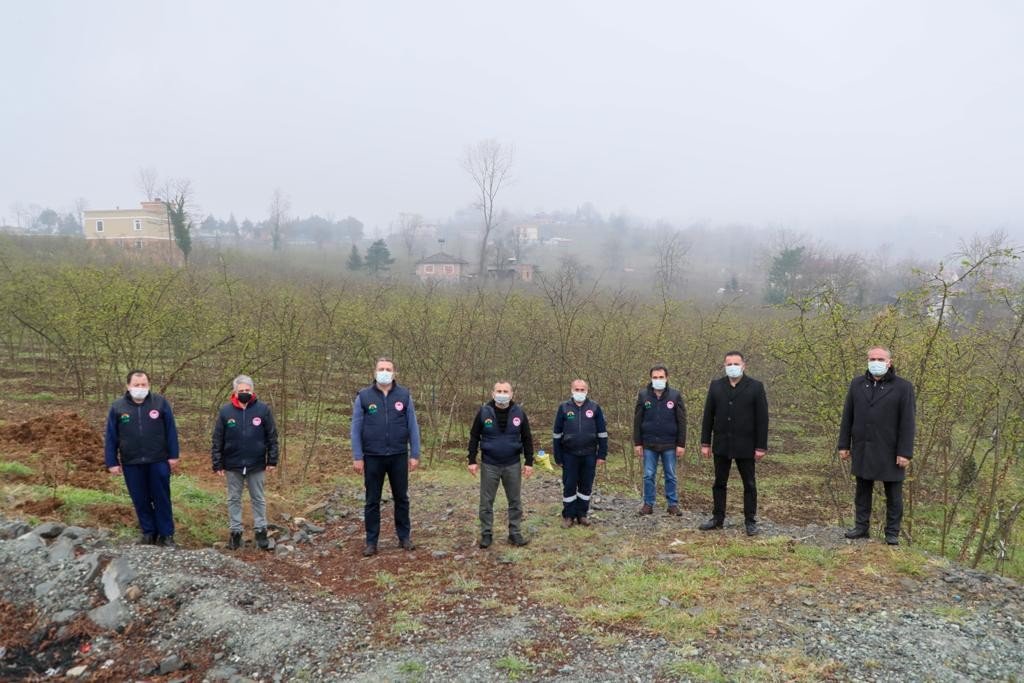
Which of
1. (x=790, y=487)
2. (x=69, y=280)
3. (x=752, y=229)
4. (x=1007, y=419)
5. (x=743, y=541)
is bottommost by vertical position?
(x=790, y=487)

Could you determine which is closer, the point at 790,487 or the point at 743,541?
the point at 743,541

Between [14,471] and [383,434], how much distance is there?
Answer: 542 centimetres

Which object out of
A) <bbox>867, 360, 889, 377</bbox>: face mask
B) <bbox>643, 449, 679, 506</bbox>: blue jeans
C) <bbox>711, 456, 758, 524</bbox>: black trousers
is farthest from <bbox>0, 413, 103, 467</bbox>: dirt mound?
<bbox>867, 360, 889, 377</bbox>: face mask

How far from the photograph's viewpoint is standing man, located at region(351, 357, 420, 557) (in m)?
6.24

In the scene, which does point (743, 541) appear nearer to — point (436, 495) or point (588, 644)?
point (588, 644)

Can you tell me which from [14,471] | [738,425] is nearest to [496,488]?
[738,425]

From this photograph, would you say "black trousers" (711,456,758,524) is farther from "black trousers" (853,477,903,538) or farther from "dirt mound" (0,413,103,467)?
"dirt mound" (0,413,103,467)

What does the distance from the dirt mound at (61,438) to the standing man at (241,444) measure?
13.6 feet

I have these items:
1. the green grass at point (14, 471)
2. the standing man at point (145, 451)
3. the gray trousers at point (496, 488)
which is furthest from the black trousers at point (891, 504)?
the green grass at point (14, 471)

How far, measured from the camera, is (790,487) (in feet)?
44.0

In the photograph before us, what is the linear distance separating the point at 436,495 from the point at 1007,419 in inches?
303

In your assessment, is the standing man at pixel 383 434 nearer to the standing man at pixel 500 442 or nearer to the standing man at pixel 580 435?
the standing man at pixel 500 442

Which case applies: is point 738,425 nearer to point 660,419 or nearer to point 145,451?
point 660,419

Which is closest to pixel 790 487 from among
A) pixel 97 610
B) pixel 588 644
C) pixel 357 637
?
pixel 588 644
